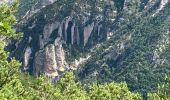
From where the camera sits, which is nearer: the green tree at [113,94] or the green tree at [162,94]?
the green tree at [162,94]

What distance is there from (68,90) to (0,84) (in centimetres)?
3570

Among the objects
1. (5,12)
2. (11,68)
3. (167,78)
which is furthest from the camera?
(167,78)

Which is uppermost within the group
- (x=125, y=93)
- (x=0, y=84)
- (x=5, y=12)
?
(x=5, y=12)

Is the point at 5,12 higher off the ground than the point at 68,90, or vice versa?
the point at 5,12

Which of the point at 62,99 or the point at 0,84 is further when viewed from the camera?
the point at 62,99

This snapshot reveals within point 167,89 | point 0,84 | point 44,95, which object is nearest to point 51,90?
point 44,95

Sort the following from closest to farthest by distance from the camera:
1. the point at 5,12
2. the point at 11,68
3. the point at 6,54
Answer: the point at 5,12
the point at 6,54
the point at 11,68

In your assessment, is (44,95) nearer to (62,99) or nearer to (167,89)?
(62,99)

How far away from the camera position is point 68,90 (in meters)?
85.2

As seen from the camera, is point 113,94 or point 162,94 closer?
point 162,94

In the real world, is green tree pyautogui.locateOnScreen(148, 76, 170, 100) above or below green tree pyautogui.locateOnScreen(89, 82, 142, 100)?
above

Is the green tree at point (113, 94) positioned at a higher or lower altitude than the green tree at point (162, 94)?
lower

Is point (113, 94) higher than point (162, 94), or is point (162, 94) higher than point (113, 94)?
point (162, 94)

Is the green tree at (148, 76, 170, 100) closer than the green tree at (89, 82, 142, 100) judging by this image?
Yes
